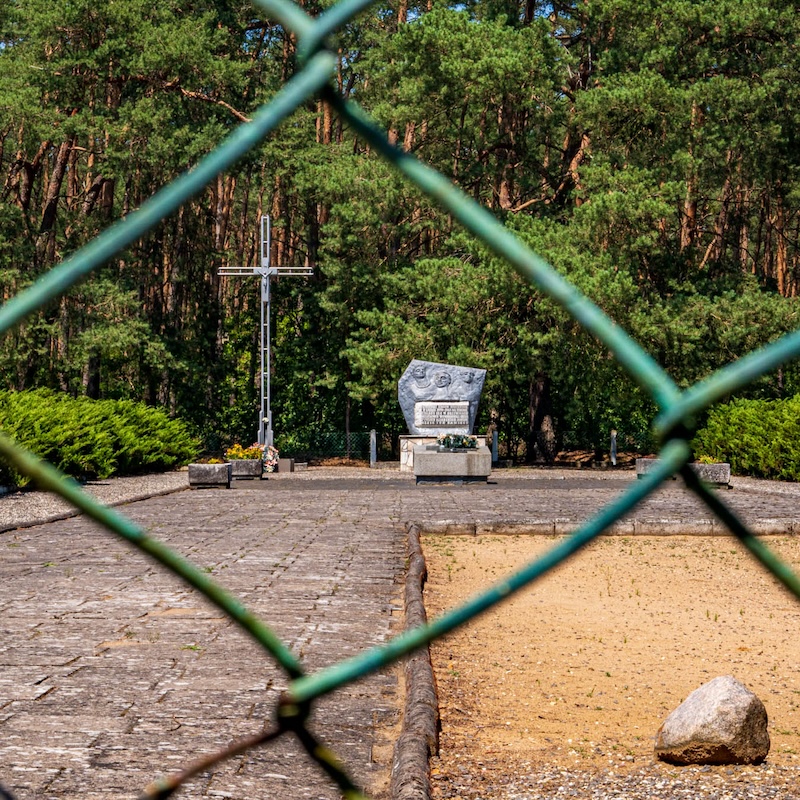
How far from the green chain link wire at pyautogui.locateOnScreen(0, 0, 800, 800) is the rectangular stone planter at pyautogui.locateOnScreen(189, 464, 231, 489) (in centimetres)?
1999

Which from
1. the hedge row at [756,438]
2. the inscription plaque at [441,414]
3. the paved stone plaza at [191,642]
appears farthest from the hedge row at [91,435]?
the hedge row at [756,438]

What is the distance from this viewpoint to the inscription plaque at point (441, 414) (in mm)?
26875

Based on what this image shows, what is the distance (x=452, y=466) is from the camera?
75.0 ft

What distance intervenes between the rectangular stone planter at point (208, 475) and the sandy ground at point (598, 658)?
10553 millimetres

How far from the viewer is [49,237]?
29000 millimetres

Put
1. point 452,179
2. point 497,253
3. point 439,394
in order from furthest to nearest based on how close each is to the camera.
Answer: point 452,179 < point 439,394 < point 497,253

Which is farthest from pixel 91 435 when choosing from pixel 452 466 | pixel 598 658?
pixel 598 658

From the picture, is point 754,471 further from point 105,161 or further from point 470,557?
point 105,161

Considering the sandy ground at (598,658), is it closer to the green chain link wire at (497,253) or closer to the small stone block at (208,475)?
the green chain link wire at (497,253)

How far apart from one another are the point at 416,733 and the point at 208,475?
55.2 ft

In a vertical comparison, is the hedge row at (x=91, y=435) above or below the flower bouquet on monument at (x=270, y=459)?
above

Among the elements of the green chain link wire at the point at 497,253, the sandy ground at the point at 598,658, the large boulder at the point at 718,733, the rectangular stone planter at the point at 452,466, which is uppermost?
the green chain link wire at the point at 497,253

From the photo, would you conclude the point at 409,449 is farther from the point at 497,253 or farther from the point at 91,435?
the point at 497,253

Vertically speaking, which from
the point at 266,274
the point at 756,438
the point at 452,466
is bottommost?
the point at 452,466
